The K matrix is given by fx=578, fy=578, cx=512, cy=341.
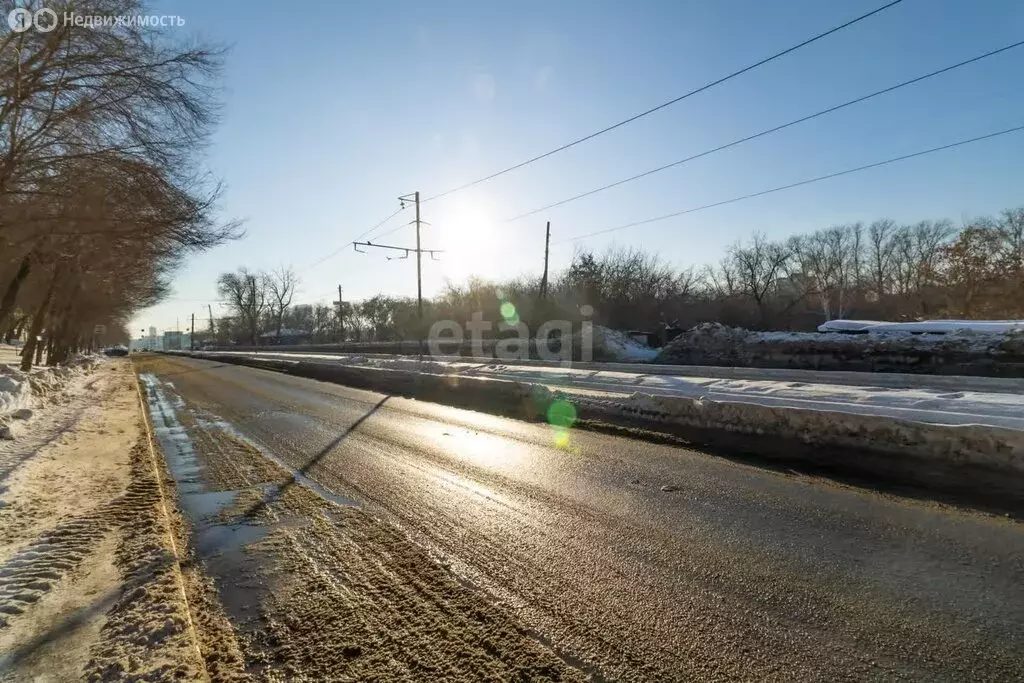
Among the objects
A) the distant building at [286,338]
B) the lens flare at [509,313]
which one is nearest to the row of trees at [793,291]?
the lens flare at [509,313]

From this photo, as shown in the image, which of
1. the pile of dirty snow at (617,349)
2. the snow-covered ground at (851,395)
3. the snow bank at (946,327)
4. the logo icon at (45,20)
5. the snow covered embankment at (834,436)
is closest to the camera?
the snow covered embankment at (834,436)

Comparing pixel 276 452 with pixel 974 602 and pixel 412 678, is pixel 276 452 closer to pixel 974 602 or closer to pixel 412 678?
pixel 412 678

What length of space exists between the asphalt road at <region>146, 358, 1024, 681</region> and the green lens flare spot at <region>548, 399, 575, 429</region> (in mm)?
3251

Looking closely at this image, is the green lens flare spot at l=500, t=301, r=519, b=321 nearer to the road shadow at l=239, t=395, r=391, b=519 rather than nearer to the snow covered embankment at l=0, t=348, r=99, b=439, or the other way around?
the snow covered embankment at l=0, t=348, r=99, b=439

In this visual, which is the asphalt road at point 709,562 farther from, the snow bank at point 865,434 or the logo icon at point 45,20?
the logo icon at point 45,20

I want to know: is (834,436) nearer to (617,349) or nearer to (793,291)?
(617,349)

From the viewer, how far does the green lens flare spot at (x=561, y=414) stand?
11.9 meters

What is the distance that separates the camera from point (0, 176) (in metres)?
9.34

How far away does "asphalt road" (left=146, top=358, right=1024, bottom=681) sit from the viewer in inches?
123


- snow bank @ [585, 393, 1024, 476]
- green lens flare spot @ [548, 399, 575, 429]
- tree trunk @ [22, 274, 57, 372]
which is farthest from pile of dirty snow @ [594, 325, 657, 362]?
tree trunk @ [22, 274, 57, 372]

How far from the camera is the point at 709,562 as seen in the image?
4.40m

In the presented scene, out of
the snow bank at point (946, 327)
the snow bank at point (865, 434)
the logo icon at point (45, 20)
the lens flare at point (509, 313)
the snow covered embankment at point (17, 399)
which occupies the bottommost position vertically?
the snow bank at point (865, 434)

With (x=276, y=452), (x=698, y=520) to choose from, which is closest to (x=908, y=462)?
(x=698, y=520)

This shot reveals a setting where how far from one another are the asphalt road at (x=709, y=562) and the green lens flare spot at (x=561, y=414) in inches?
128
